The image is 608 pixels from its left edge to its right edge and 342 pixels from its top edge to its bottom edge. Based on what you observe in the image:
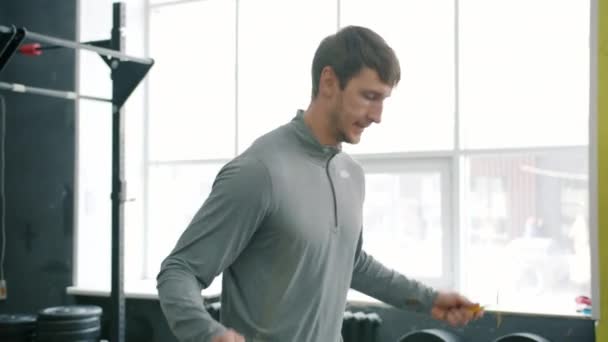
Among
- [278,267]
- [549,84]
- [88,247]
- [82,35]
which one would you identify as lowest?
[88,247]

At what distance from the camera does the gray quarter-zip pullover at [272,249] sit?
1.50 metres

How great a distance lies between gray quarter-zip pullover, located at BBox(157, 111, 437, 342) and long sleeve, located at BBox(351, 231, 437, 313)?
17 centimetres

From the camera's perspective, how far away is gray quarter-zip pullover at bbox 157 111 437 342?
150 cm

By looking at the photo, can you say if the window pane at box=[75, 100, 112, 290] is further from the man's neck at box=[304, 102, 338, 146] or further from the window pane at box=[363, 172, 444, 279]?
the man's neck at box=[304, 102, 338, 146]

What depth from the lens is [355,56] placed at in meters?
1.68

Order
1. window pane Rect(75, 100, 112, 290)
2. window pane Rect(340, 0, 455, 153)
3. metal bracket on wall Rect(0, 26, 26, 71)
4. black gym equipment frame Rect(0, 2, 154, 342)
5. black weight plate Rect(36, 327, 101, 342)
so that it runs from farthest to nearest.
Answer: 1. window pane Rect(75, 100, 112, 290)
2. window pane Rect(340, 0, 455, 153)
3. black weight plate Rect(36, 327, 101, 342)
4. black gym equipment frame Rect(0, 2, 154, 342)
5. metal bracket on wall Rect(0, 26, 26, 71)

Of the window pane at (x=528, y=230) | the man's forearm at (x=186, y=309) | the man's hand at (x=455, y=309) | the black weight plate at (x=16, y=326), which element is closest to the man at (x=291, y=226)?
the man's forearm at (x=186, y=309)

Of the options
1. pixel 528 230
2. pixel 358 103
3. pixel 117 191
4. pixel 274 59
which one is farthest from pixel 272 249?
pixel 274 59

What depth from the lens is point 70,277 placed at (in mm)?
4961

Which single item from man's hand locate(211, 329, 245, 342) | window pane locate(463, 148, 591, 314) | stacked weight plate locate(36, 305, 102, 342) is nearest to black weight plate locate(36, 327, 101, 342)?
stacked weight plate locate(36, 305, 102, 342)

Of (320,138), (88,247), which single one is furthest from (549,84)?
(88,247)

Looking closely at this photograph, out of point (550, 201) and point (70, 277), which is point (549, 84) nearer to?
point (550, 201)

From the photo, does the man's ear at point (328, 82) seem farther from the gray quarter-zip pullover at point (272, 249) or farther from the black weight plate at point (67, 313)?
the black weight plate at point (67, 313)

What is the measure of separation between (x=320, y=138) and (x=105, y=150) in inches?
143
